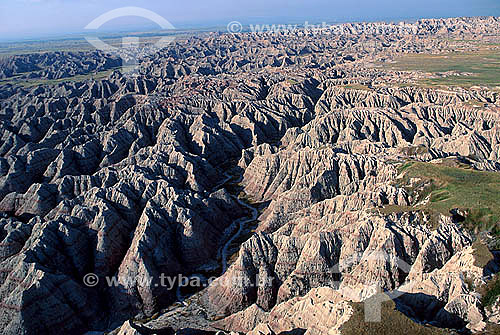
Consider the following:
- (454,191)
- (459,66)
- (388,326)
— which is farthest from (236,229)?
(459,66)

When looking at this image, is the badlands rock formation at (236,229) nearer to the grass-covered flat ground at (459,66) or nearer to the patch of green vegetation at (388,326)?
the patch of green vegetation at (388,326)

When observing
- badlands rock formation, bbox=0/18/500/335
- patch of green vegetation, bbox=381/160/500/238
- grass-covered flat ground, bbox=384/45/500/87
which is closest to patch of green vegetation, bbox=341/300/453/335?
badlands rock formation, bbox=0/18/500/335

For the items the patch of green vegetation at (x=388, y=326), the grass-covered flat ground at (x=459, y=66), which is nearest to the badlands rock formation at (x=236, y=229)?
the patch of green vegetation at (x=388, y=326)

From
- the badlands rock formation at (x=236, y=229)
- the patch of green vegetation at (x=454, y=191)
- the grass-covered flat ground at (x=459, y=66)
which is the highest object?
the grass-covered flat ground at (x=459, y=66)

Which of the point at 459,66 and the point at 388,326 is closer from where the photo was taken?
the point at 388,326

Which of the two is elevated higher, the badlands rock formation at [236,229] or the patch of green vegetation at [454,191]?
the patch of green vegetation at [454,191]

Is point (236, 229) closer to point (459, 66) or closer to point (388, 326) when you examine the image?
point (388, 326)
